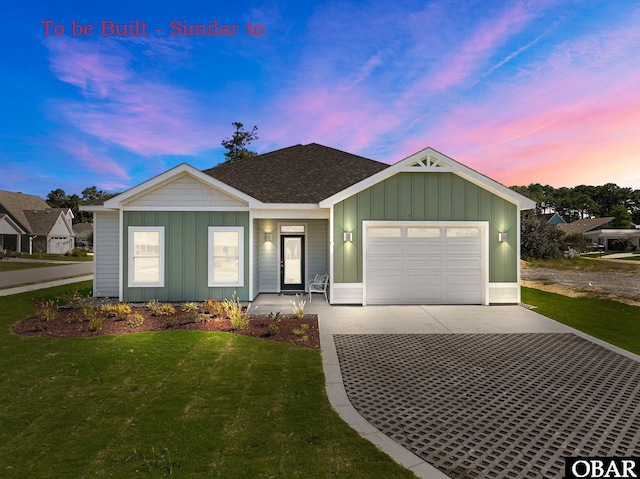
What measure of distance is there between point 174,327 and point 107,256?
5.74 meters

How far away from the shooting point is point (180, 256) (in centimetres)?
1078

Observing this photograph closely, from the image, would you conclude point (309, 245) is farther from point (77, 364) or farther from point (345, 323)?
point (77, 364)

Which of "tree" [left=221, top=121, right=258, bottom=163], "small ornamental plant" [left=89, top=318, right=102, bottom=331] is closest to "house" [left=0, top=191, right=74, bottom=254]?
"tree" [left=221, top=121, right=258, bottom=163]

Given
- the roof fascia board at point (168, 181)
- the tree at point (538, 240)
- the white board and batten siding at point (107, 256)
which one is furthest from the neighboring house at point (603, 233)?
the white board and batten siding at point (107, 256)

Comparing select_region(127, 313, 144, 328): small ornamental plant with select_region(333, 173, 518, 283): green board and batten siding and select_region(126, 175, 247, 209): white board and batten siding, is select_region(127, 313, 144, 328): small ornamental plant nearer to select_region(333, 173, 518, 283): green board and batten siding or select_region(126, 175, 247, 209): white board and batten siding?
select_region(126, 175, 247, 209): white board and batten siding

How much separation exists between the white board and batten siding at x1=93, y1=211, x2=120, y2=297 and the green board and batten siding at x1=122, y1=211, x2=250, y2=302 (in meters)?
1.43

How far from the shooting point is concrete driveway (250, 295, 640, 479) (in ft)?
10.7

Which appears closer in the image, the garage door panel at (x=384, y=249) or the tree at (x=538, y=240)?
the garage door panel at (x=384, y=249)

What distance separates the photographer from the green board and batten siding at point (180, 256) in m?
10.8

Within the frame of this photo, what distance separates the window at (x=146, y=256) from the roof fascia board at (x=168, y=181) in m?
0.94

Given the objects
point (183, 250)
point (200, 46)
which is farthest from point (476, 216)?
point (200, 46)

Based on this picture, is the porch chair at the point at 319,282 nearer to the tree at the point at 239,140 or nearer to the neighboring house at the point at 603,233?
the tree at the point at 239,140

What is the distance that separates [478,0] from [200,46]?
1184 centimetres

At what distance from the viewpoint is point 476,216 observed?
10.6m
